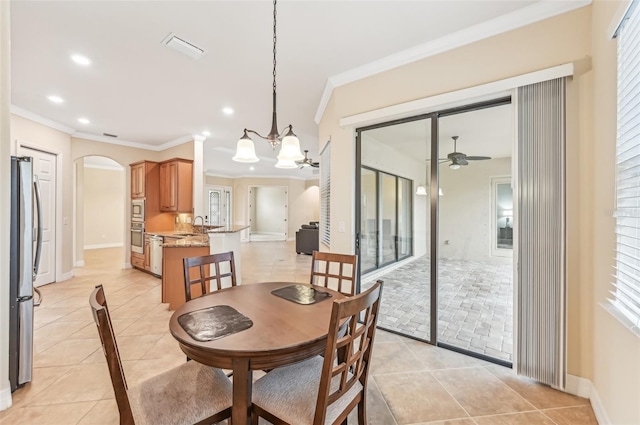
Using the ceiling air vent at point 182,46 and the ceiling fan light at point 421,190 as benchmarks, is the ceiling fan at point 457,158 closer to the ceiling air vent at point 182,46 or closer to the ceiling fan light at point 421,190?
the ceiling fan light at point 421,190

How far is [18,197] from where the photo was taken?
2014mm

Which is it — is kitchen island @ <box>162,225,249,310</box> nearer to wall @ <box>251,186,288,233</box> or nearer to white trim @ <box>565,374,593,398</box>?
white trim @ <box>565,374,593,398</box>

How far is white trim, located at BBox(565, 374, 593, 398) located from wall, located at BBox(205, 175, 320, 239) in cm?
984

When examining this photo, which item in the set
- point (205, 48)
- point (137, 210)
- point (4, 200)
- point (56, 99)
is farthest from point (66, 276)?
point (205, 48)

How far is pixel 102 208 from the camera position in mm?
8844

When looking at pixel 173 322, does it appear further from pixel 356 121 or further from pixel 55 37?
pixel 55 37

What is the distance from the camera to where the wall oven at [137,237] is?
5.69 metres

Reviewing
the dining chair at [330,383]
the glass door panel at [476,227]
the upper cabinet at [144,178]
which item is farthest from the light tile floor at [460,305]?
the upper cabinet at [144,178]

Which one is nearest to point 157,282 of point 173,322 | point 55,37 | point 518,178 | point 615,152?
point 55,37

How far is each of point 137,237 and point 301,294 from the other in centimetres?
542

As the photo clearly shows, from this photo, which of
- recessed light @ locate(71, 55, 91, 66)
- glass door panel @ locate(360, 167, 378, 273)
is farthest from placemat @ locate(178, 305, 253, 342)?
recessed light @ locate(71, 55, 91, 66)

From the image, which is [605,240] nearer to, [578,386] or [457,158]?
[578,386]

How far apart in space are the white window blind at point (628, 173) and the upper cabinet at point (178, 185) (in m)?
5.93

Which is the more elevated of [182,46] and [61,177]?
[182,46]
